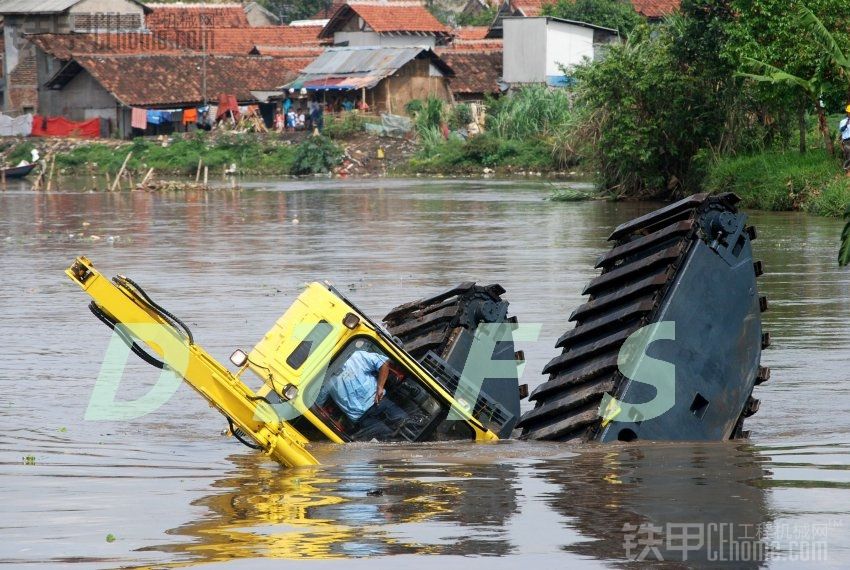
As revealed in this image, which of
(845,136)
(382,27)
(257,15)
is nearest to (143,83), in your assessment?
(382,27)

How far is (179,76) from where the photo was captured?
7844 centimetres

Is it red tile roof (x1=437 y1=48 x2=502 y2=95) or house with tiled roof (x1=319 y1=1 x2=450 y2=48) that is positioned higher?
house with tiled roof (x1=319 y1=1 x2=450 y2=48)

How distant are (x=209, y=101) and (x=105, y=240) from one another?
4650 centimetres

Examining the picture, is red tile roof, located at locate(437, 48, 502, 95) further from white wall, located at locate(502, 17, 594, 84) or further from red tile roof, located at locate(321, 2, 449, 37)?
red tile roof, located at locate(321, 2, 449, 37)

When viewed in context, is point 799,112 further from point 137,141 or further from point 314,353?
point 137,141

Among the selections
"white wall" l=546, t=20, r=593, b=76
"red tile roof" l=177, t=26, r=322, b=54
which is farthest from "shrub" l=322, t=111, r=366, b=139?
"red tile roof" l=177, t=26, r=322, b=54

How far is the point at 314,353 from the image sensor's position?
9992 millimetres

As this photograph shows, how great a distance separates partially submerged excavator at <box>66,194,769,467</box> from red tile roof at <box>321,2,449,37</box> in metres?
73.4

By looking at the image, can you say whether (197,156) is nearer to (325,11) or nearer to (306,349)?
(325,11)

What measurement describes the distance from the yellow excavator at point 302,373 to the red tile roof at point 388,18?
74.3 m

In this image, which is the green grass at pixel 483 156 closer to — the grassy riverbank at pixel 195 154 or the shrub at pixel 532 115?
the shrub at pixel 532 115

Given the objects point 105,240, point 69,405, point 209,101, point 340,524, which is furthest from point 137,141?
point 340,524

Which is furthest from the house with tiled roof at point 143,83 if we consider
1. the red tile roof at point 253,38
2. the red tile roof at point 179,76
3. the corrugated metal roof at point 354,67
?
the red tile roof at point 253,38

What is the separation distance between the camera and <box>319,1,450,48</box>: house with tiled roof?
83688 mm
